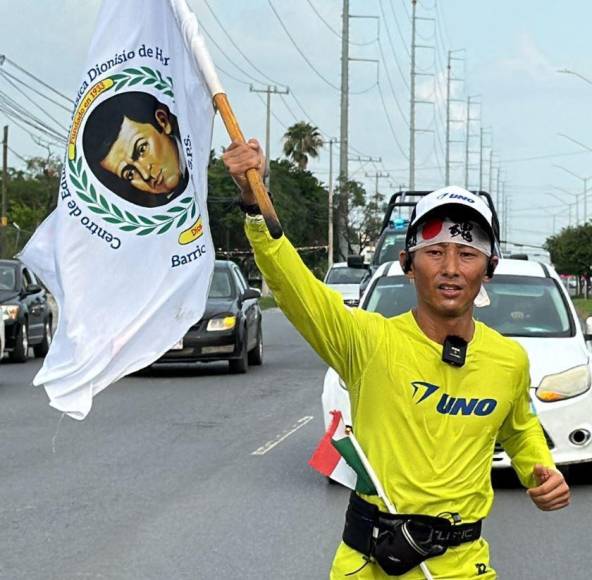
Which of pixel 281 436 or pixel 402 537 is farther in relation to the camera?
pixel 281 436

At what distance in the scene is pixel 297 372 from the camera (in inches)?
885

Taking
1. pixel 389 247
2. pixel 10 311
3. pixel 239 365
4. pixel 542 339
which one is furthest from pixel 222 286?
pixel 542 339

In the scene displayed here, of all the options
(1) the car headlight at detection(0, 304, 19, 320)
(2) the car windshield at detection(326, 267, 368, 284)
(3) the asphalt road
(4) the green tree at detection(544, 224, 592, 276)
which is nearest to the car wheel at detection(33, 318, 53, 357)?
(1) the car headlight at detection(0, 304, 19, 320)

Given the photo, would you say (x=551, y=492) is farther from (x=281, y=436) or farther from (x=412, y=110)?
(x=412, y=110)

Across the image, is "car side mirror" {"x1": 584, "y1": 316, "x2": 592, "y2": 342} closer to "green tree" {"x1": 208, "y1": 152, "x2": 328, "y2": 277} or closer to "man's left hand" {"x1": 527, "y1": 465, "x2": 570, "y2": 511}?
"man's left hand" {"x1": 527, "y1": 465, "x2": 570, "y2": 511}

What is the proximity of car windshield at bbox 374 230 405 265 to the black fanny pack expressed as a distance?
21071 millimetres

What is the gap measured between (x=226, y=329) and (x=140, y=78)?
1560 cm

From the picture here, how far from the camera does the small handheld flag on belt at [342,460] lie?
13.8 ft

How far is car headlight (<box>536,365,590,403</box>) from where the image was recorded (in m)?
10.9

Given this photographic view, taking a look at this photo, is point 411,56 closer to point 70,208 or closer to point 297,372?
point 297,372

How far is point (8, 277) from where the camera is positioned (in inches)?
1018

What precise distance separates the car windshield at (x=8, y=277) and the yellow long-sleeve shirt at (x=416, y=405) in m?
21.9

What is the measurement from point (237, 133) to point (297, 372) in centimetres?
1847

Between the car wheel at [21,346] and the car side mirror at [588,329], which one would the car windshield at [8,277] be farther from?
the car side mirror at [588,329]
